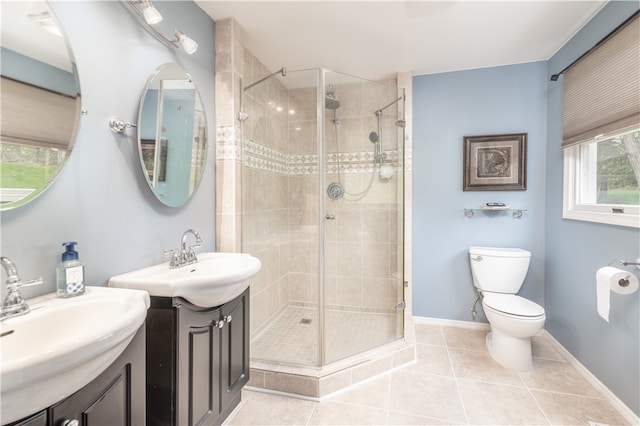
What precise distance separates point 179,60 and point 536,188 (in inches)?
115

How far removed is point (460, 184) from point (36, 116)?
2795 mm

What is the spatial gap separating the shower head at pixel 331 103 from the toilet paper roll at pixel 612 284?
6.38 ft

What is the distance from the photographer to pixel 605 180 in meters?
1.89

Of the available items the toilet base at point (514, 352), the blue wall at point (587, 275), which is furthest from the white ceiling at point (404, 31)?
the toilet base at point (514, 352)

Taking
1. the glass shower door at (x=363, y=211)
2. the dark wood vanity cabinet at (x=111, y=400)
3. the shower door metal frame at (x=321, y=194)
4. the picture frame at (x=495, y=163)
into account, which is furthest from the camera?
the picture frame at (x=495, y=163)

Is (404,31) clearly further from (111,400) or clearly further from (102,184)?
(111,400)

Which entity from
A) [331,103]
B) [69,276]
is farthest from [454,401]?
[331,103]

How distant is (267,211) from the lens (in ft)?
7.63

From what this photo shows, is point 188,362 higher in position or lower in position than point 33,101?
lower

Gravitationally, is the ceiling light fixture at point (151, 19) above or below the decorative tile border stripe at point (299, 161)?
above

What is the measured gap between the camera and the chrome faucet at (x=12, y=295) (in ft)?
2.58

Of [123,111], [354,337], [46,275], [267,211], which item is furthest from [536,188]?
[46,275]

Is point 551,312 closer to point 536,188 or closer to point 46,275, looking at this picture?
point 536,188

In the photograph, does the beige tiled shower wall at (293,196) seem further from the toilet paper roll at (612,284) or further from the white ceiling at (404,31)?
the toilet paper roll at (612,284)
